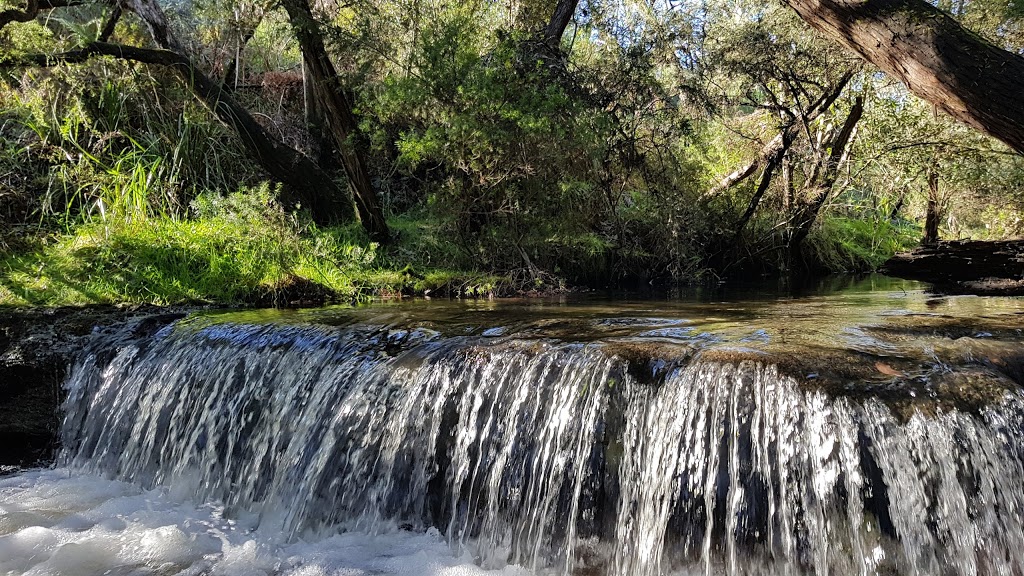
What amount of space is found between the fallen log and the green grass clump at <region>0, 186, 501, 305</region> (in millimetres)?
4344

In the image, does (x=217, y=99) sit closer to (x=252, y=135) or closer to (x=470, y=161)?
(x=252, y=135)

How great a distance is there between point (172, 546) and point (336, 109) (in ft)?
16.3

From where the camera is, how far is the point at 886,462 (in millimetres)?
2355

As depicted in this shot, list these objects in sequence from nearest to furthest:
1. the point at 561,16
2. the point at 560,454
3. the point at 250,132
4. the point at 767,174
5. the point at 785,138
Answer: the point at 560,454 < the point at 250,132 < the point at 561,16 < the point at 785,138 < the point at 767,174

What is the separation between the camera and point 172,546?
2.91 m

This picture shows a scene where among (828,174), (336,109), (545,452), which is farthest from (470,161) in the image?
(828,174)

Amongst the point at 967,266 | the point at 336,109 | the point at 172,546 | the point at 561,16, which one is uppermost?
the point at 561,16

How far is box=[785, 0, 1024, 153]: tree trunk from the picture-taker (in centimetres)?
420

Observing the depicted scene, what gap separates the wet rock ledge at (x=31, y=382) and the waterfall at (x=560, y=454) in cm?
22

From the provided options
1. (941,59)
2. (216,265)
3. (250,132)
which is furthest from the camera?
(250,132)

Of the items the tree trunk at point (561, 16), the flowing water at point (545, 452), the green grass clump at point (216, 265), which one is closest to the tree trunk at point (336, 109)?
the green grass clump at point (216, 265)

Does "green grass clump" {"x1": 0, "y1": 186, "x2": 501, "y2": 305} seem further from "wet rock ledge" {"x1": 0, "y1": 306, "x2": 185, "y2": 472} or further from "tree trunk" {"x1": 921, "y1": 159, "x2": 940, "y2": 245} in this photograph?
"tree trunk" {"x1": 921, "y1": 159, "x2": 940, "y2": 245}

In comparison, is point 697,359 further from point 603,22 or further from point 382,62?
point 603,22

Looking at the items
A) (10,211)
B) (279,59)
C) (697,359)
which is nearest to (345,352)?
(697,359)
